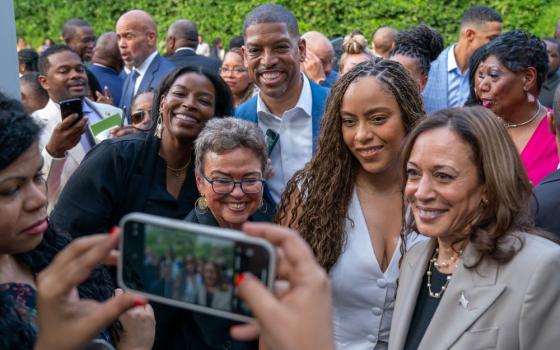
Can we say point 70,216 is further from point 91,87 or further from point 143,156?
point 91,87

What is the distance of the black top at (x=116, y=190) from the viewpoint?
4.12 meters

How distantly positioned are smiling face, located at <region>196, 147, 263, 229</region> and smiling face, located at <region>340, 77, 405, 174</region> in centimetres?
47

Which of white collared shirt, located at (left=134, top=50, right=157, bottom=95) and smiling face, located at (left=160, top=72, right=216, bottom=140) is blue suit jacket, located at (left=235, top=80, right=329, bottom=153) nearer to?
smiling face, located at (left=160, top=72, right=216, bottom=140)

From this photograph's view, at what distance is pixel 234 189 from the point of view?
3.68m

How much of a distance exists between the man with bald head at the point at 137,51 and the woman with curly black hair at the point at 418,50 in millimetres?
2466

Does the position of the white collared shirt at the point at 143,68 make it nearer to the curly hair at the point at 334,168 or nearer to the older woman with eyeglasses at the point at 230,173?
the older woman with eyeglasses at the point at 230,173

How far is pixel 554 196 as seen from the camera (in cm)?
361

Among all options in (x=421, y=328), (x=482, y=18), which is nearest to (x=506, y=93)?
(x=421, y=328)

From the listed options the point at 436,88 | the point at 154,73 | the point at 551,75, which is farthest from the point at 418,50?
the point at 154,73

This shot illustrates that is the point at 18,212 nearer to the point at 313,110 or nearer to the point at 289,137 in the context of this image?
the point at 289,137

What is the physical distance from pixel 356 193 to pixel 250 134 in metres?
0.55

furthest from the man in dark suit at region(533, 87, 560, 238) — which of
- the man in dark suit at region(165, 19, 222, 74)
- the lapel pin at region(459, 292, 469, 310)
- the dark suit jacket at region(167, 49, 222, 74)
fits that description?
the man in dark suit at region(165, 19, 222, 74)

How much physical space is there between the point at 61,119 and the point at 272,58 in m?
1.94

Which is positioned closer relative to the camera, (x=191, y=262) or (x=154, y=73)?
(x=191, y=262)
